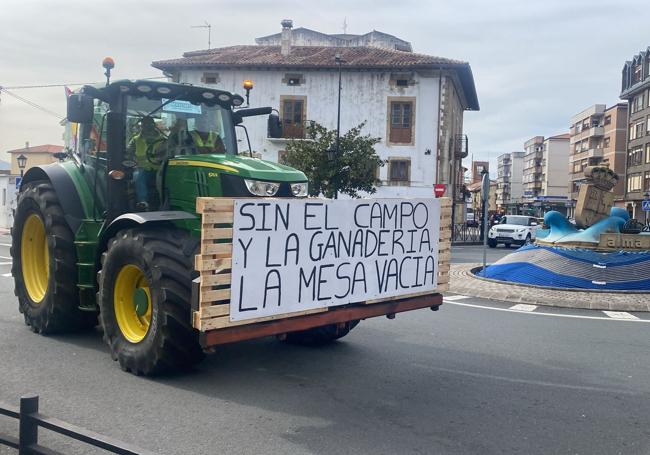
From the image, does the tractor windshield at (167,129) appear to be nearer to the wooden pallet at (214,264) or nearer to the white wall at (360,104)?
the wooden pallet at (214,264)

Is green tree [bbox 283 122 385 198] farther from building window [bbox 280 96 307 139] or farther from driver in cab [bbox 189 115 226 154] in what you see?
driver in cab [bbox 189 115 226 154]

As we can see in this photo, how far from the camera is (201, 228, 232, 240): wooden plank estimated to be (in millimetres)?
4887

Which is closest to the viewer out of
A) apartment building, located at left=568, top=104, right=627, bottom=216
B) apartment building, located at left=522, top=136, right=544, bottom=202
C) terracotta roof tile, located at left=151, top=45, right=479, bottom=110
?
terracotta roof tile, located at left=151, top=45, right=479, bottom=110

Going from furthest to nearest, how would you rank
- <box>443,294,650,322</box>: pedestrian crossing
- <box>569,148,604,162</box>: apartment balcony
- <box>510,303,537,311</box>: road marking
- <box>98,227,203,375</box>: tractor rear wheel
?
<box>569,148,604,162</box>: apartment balcony, <box>510,303,537,311</box>: road marking, <box>443,294,650,322</box>: pedestrian crossing, <box>98,227,203,375</box>: tractor rear wheel

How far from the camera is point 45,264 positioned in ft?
26.8

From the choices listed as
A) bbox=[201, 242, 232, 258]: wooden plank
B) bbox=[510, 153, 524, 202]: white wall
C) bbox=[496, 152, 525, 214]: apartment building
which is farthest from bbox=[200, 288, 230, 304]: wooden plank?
bbox=[510, 153, 524, 202]: white wall

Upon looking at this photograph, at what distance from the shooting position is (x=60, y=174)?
7.76 meters

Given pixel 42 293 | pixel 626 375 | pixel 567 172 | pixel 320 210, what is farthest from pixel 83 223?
pixel 567 172

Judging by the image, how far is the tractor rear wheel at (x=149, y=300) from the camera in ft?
18.2

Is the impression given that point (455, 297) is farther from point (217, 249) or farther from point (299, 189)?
point (217, 249)

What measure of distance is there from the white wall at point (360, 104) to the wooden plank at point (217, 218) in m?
34.6

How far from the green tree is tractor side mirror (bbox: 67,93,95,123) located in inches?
986

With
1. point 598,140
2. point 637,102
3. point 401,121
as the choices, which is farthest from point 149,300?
point 598,140

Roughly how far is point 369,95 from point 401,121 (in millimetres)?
2536
